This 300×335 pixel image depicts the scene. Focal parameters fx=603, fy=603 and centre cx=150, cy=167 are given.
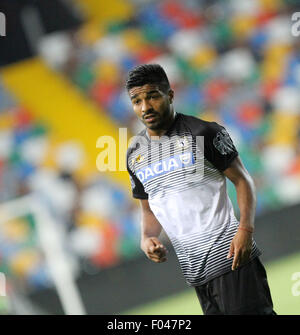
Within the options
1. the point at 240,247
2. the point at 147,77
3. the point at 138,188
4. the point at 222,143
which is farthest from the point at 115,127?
the point at 240,247

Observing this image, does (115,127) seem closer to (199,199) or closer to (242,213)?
(199,199)

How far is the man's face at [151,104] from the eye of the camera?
207 centimetres

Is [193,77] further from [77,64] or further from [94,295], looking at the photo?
[94,295]

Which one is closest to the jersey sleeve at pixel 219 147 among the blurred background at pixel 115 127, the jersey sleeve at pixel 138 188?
the jersey sleeve at pixel 138 188

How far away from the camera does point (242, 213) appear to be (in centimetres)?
198

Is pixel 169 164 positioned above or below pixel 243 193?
above

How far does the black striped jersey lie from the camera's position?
2025 mm

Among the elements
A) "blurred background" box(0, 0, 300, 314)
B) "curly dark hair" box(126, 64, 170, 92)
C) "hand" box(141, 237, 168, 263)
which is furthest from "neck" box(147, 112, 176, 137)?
"blurred background" box(0, 0, 300, 314)

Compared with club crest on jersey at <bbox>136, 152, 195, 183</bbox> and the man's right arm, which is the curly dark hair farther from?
the man's right arm

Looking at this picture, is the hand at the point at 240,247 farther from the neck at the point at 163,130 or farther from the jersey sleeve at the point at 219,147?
the neck at the point at 163,130

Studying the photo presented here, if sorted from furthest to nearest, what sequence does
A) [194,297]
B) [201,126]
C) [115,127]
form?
[115,127], [194,297], [201,126]

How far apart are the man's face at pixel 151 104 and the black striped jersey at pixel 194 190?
0.24 feet

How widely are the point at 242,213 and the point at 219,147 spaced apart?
23 centimetres

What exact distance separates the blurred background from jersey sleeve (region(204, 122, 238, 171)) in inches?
68.5
